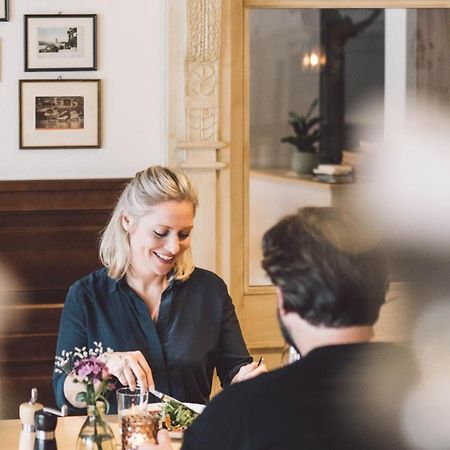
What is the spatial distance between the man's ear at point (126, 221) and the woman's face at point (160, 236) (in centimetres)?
1

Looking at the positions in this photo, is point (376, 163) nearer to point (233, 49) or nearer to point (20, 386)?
point (233, 49)

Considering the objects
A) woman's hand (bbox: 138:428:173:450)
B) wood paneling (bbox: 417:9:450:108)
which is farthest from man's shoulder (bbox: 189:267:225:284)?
wood paneling (bbox: 417:9:450:108)

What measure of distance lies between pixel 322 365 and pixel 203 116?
2.78 metres

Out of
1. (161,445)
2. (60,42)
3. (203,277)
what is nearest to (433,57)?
(60,42)

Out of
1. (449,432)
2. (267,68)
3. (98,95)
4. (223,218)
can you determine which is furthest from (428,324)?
(449,432)

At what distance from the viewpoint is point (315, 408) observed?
4.91ft

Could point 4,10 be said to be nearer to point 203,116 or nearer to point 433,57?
point 203,116

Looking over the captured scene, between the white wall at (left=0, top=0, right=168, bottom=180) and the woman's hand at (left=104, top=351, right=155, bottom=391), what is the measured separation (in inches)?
67.5

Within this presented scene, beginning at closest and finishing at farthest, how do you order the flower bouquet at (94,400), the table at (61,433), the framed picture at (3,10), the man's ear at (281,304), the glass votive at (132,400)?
the man's ear at (281,304)
the flower bouquet at (94,400)
the glass votive at (132,400)
the table at (61,433)
the framed picture at (3,10)

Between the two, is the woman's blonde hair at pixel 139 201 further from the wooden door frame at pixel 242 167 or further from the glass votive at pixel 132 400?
the wooden door frame at pixel 242 167

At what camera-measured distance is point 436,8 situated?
450 centimetres

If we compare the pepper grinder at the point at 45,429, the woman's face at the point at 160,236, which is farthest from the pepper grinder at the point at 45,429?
the woman's face at the point at 160,236

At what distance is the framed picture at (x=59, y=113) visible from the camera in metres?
4.12

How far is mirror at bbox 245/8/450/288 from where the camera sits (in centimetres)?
→ 443
